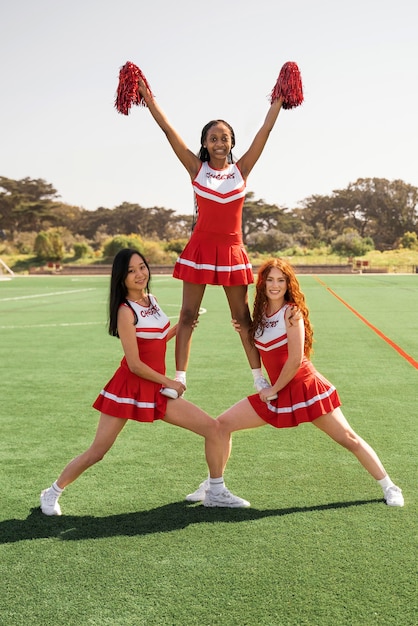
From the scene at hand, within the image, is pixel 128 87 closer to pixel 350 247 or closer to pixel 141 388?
pixel 141 388

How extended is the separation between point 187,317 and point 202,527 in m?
1.44

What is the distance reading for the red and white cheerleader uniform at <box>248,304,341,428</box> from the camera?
3883 millimetres

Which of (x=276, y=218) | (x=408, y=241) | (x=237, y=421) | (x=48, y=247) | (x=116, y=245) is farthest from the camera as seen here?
(x=276, y=218)

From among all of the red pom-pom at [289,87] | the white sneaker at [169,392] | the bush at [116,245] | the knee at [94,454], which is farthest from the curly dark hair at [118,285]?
the bush at [116,245]

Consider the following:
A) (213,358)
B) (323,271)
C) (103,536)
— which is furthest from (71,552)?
(323,271)

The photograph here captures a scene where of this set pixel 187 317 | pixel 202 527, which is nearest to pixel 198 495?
pixel 202 527

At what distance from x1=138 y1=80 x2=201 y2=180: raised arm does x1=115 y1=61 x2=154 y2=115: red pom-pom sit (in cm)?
12

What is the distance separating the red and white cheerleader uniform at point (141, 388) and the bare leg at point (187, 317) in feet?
2.21

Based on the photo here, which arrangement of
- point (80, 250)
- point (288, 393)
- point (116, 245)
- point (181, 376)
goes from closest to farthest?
point (288, 393) → point (181, 376) → point (116, 245) → point (80, 250)

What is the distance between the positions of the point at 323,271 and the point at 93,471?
171ft

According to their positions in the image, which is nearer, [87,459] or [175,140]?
[87,459]

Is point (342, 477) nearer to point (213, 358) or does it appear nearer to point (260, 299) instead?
point (260, 299)

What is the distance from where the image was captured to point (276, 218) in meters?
97.6

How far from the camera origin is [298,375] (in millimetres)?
3930
